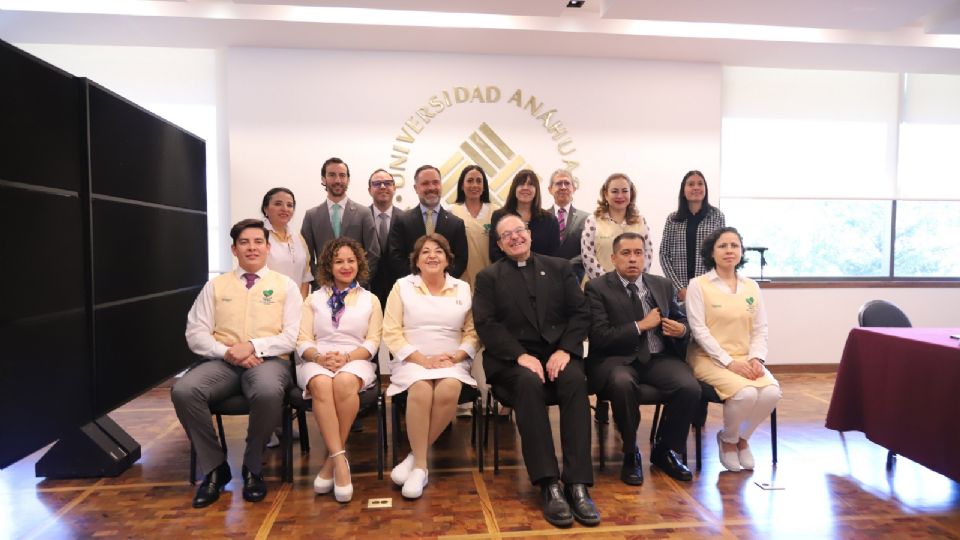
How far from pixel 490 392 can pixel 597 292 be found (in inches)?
32.5

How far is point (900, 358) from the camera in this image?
3.24m

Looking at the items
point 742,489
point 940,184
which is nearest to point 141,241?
point 742,489

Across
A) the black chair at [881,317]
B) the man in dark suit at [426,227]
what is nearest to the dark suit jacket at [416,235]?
the man in dark suit at [426,227]

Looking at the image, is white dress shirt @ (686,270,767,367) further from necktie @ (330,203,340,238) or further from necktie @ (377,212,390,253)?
necktie @ (330,203,340,238)

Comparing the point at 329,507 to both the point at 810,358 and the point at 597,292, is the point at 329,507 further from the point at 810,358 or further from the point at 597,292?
the point at 810,358

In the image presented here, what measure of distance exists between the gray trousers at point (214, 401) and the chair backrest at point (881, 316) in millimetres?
3655

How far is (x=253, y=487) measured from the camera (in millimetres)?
2992

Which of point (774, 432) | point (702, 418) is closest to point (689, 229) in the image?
point (702, 418)

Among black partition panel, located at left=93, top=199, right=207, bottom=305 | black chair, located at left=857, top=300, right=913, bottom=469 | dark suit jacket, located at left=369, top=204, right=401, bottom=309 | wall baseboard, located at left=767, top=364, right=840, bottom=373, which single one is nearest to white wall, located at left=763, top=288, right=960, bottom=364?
wall baseboard, located at left=767, top=364, right=840, bottom=373

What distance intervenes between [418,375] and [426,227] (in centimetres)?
114

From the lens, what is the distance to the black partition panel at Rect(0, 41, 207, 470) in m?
2.67

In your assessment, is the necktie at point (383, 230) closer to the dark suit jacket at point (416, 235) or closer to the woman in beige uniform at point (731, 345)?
the dark suit jacket at point (416, 235)

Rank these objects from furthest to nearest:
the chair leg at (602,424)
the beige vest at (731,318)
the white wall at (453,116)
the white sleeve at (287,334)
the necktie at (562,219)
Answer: the white wall at (453,116) → the necktie at (562,219) → the chair leg at (602,424) → the beige vest at (731,318) → the white sleeve at (287,334)

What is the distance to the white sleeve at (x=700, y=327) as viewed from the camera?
337 centimetres
